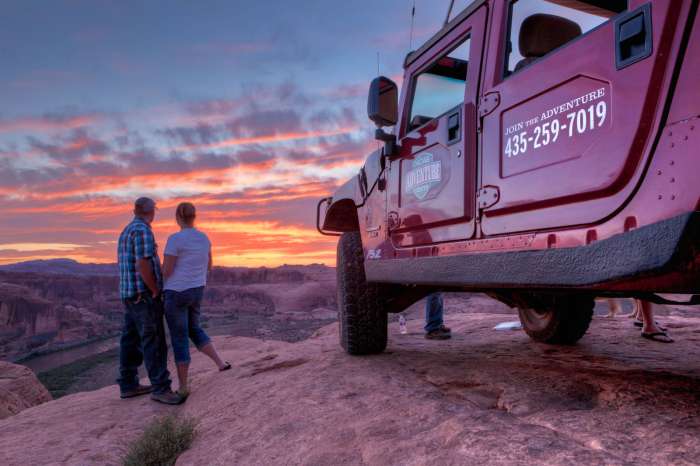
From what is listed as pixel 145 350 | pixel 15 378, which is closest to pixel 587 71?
pixel 145 350

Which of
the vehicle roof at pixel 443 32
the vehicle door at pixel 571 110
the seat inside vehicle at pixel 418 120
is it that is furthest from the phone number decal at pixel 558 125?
the seat inside vehicle at pixel 418 120

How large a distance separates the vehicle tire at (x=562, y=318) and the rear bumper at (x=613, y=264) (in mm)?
2133

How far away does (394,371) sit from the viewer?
3.44 metres

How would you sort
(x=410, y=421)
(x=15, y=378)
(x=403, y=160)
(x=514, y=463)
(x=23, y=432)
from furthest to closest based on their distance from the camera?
(x=15, y=378), (x=23, y=432), (x=403, y=160), (x=410, y=421), (x=514, y=463)

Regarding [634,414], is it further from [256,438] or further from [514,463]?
[256,438]

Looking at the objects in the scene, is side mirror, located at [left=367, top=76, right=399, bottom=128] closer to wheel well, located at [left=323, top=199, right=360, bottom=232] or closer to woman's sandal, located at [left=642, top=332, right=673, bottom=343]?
wheel well, located at [left=323, top=199, right=360, bottom=232]

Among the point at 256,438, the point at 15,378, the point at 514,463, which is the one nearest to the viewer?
the point at 514,463

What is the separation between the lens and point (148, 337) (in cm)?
423

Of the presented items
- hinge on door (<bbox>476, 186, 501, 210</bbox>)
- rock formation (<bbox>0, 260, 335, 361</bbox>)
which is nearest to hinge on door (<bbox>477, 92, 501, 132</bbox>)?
hinge on door (<bbox>476, 186, 501, 210</bbox>)

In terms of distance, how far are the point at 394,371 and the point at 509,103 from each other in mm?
2000

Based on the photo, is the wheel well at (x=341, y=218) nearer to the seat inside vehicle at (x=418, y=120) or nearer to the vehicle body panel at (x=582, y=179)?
the seat inside vehicle at (x=418, y=120)

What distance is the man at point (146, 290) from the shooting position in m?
4.13

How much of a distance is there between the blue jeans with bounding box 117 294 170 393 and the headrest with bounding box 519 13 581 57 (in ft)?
11.8

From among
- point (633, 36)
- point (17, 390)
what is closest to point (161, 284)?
point (633, 36)
